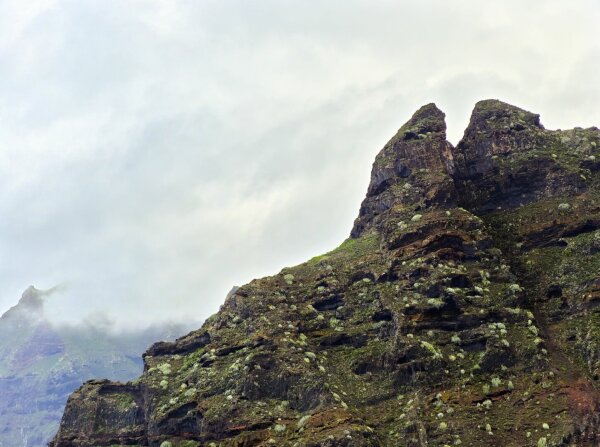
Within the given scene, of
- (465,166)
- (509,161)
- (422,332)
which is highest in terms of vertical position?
(465,166)

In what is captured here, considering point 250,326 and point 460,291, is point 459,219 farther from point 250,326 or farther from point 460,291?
point 250,326

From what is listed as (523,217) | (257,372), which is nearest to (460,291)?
(523,217)

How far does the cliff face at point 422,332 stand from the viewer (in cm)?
8950

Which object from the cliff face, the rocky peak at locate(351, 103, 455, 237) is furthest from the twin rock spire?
the cliff face

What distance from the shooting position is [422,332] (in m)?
101

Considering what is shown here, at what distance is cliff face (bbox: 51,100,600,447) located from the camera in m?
89.5

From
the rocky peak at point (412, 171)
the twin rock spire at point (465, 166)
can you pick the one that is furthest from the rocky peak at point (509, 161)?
the rocky peak at point (412, 171)

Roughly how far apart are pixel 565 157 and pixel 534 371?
50.9 metres

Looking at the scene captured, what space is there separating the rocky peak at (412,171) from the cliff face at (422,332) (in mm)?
396

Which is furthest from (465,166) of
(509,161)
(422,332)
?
(422,332)

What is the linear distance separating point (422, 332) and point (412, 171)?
40754 mm

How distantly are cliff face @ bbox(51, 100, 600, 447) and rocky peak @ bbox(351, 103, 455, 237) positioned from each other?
396 mm

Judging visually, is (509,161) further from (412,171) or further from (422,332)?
(422,332)

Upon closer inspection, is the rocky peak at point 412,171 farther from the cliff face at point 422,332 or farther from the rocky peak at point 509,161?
the rocky peak at point 509,161
